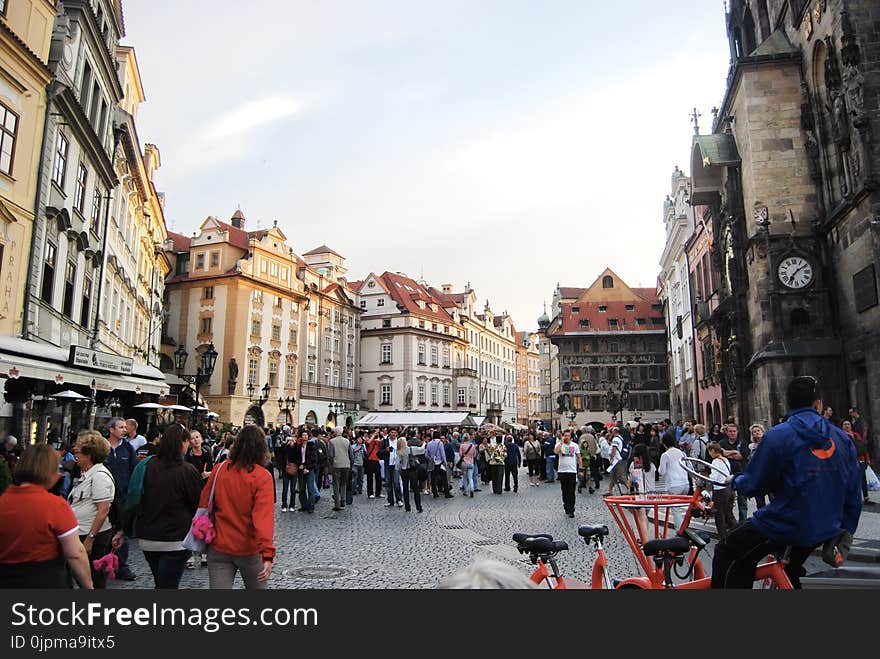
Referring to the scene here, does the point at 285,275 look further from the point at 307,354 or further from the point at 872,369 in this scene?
the point at 872,369

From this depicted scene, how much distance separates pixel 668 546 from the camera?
14.8 feet

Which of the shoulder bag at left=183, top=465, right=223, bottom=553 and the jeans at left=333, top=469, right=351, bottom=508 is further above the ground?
the shoulder bag at left=183, top=465, right=223, bottom=553

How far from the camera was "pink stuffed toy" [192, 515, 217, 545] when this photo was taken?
4.59m

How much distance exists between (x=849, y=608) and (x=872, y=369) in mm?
16081

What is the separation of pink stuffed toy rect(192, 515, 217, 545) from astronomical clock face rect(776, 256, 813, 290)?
19654 millimetres

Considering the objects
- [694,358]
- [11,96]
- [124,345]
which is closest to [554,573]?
[11,96]

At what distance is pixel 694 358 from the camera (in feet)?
130

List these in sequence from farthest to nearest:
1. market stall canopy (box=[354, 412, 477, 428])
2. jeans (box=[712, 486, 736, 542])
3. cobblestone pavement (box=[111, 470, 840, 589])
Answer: market stall canopy (box=[354, 412, 477, 428]) < jeans (box=[712, 486, 736, 542]) < cobblestone pavement (box=[111, 470, 840, 589])

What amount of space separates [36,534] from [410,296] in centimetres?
7239

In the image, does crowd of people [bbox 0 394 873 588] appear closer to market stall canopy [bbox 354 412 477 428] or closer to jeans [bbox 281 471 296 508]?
jeans [bbox 281 471 296 508]

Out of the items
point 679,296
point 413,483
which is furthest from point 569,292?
point 413,483

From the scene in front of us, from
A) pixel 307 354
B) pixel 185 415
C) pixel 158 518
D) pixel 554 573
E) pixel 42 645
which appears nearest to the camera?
pixel 42 645

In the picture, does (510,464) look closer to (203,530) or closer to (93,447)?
(93,447)

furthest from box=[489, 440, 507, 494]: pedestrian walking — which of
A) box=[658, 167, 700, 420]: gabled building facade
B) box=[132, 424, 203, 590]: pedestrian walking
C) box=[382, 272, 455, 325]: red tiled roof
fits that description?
box=[382, 272, 455, 325]: red tiled roof
